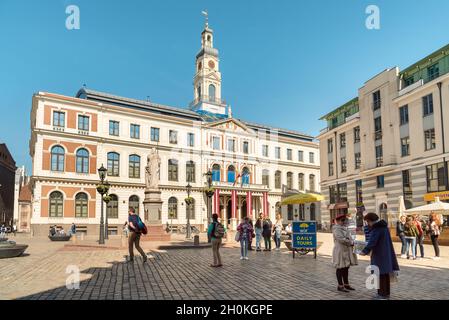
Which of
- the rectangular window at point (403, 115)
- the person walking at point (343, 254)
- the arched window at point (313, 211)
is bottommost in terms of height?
the arched window at point (313, 211)

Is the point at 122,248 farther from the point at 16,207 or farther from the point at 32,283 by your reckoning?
the point at 16,207

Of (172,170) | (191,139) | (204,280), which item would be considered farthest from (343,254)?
(191,139)

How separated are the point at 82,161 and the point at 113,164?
12.2 ft

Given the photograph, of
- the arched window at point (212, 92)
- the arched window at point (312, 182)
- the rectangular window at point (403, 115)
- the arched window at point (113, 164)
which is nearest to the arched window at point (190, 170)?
the arched window at point (113, 164)

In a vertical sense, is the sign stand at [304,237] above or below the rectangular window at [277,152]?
below

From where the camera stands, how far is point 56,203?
39.9 meters

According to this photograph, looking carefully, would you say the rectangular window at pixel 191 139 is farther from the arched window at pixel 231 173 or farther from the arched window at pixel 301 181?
the arched window at pixel 301 181

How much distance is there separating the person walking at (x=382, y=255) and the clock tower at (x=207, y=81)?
182 feet

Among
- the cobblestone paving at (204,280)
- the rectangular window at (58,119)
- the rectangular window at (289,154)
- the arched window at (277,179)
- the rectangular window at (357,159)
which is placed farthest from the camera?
the rectangular window at (289,154)

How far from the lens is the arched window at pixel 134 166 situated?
4588 cm

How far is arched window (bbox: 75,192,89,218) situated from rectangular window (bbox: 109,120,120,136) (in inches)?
326

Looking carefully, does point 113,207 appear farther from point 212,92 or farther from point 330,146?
point 212,92
